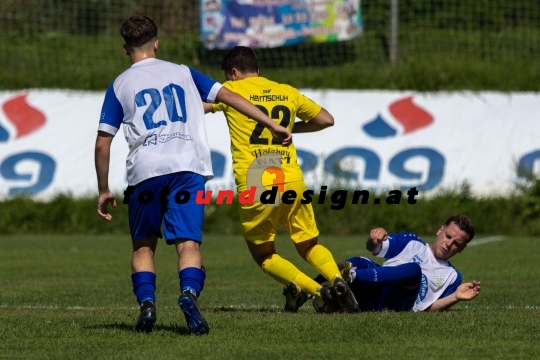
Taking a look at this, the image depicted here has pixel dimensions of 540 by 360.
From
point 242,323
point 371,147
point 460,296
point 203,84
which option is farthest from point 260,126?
point 371,147

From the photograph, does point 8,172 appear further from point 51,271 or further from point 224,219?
point 51,271

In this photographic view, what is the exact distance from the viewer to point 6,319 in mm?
6473

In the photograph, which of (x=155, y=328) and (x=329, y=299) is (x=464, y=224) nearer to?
(x=329, y=299)

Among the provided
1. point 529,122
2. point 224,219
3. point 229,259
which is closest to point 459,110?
point 529,122

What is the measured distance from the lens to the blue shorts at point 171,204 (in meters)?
5.70

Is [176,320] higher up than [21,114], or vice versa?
[176,320]

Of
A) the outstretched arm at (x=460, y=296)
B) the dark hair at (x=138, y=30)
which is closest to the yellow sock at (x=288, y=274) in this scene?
the outstretched arm at (x=460, y=296)

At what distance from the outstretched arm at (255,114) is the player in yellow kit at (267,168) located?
4.64 ft

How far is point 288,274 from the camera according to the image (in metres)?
7.13

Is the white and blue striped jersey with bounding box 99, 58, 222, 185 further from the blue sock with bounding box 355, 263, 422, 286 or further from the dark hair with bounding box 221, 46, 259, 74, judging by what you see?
the dark hair with bounding box 221, 46, 259, 74

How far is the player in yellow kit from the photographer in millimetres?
7211

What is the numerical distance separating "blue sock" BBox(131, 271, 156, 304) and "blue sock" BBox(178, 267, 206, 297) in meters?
0.23

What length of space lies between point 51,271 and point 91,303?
305 cm

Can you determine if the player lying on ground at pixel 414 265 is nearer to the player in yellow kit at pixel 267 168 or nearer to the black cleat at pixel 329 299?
the black cleat at pixel 329 299
